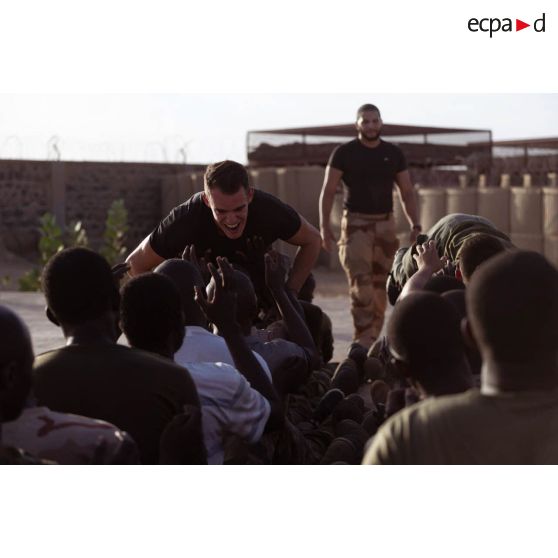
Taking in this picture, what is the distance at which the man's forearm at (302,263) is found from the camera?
547cm

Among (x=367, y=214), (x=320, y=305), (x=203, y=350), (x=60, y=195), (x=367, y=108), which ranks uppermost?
(x=60, y=195)

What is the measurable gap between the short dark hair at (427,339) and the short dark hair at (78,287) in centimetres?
76

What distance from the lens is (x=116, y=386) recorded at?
8.87 ft

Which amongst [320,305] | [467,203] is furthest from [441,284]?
[467,203]

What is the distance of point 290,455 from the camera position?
3.75 metres

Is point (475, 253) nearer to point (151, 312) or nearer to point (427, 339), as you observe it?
point (151, 312)

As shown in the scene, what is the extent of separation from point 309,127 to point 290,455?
16.6 metres

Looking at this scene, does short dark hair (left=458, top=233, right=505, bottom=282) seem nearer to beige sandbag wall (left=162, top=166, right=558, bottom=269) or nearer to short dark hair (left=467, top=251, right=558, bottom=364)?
short dark hair (left=467, top=251, right=558, bottom=364)

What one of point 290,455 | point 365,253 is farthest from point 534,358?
point 365,253

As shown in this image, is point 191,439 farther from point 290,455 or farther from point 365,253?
point 365,253

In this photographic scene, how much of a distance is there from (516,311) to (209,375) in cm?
120

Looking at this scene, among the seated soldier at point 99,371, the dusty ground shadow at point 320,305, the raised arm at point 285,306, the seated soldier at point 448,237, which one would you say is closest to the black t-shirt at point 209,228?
the seated soldier at point 448,237

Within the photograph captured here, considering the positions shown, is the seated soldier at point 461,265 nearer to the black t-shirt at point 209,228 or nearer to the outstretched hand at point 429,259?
the outstretched hand at point 429,259

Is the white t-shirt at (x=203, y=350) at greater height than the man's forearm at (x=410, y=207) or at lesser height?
lesser
